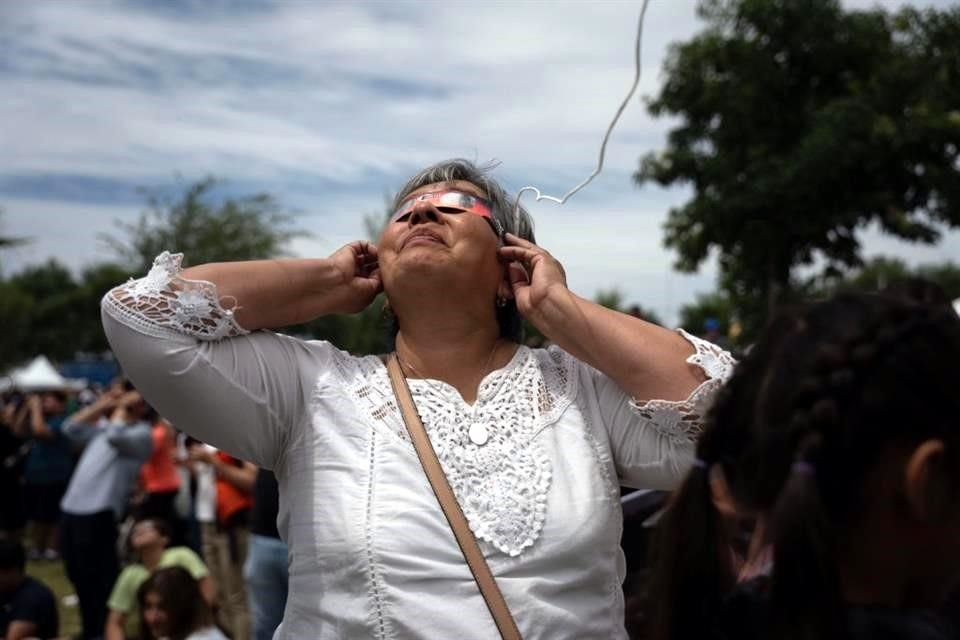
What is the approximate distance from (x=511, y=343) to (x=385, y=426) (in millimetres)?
479

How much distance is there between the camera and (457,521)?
2.08 m

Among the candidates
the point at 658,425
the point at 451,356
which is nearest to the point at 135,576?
the point at 451,356

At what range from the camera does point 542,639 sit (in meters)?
2.04

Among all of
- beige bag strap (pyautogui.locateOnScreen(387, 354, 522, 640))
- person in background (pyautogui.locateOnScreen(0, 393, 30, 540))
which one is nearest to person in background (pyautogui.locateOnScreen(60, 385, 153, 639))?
person in background (pyautogui.locateOnScreen(0, 393, 30, 540))

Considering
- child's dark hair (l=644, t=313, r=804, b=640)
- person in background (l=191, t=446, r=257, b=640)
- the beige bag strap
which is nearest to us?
child's dark hair (l=644, t=313, r=804, b=640)

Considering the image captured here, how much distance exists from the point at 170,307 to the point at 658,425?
1.02 metres

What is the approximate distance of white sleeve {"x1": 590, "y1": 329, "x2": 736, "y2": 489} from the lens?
2.16 m

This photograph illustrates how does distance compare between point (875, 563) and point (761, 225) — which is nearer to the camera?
point (875, 563)

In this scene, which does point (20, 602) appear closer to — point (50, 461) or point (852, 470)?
point (50, 461)

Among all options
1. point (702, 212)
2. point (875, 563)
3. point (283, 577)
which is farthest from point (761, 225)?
point (875, 563)

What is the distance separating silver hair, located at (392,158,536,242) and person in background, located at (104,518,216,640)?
417 centimetres

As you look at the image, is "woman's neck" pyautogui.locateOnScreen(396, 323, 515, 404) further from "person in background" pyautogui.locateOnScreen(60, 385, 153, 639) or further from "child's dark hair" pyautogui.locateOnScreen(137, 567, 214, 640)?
"person in background" pyautogui.locateOnScreen(60, 385, 153, 639)

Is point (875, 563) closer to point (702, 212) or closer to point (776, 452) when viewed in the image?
point (776, 452)

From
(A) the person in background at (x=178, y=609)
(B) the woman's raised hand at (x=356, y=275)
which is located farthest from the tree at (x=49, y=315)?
(B) the woman's raised hand at (x=356, y=275)
